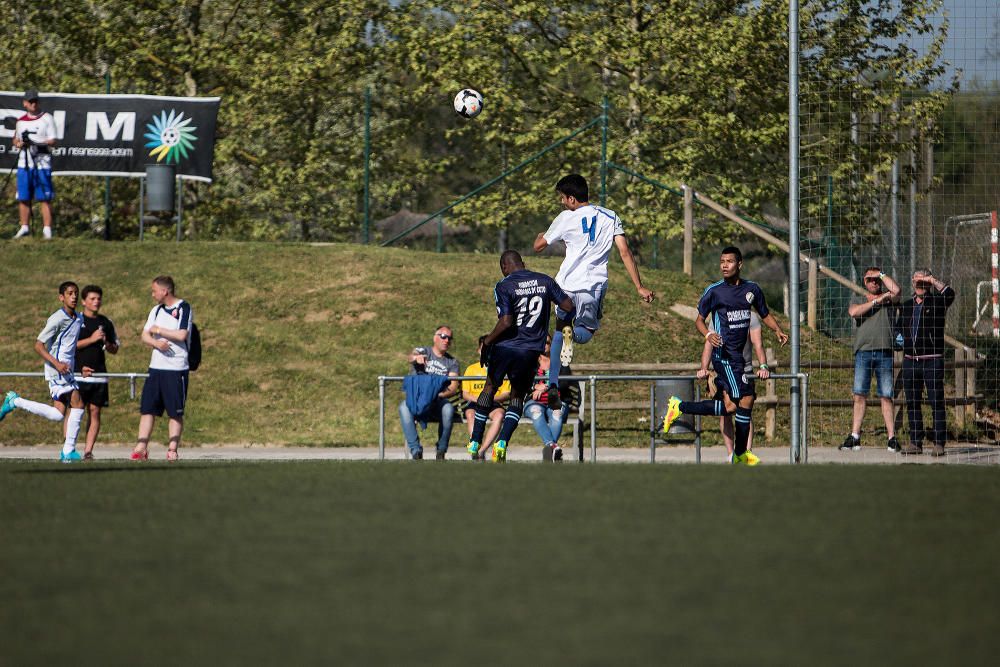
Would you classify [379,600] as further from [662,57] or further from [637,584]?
[662,57]

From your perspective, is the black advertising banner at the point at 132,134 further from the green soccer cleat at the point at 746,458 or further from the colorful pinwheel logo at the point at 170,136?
the green soccer cleat at the point at 746,458

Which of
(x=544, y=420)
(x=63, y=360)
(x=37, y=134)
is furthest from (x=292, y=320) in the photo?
(x=544, y=420)

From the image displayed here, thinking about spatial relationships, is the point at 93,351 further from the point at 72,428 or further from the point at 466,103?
the point at 466,103

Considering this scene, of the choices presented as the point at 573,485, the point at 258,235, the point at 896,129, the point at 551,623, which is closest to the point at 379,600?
the point at 551,623

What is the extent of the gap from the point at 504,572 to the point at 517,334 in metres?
6.17

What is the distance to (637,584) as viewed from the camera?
4.91 metres

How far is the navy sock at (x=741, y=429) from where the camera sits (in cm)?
1234

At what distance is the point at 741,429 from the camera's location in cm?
1241

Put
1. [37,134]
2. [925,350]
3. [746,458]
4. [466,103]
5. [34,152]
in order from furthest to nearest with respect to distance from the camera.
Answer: [466,103], [34,152], [37,134], [925,350], [746,458]

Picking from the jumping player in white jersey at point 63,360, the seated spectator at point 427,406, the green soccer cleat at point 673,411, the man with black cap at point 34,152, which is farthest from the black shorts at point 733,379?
the man with black cap at point 34,152

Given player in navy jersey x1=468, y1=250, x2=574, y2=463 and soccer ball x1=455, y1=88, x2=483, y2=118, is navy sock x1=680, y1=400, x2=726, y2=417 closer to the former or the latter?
player in navy jersey x1=468, y1=250, x2=574, y2=463

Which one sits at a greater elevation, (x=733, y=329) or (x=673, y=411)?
(x=733, y=329)

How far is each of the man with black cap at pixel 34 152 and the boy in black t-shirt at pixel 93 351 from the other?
1009 centimetres

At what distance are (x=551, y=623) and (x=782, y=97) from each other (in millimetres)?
27508
